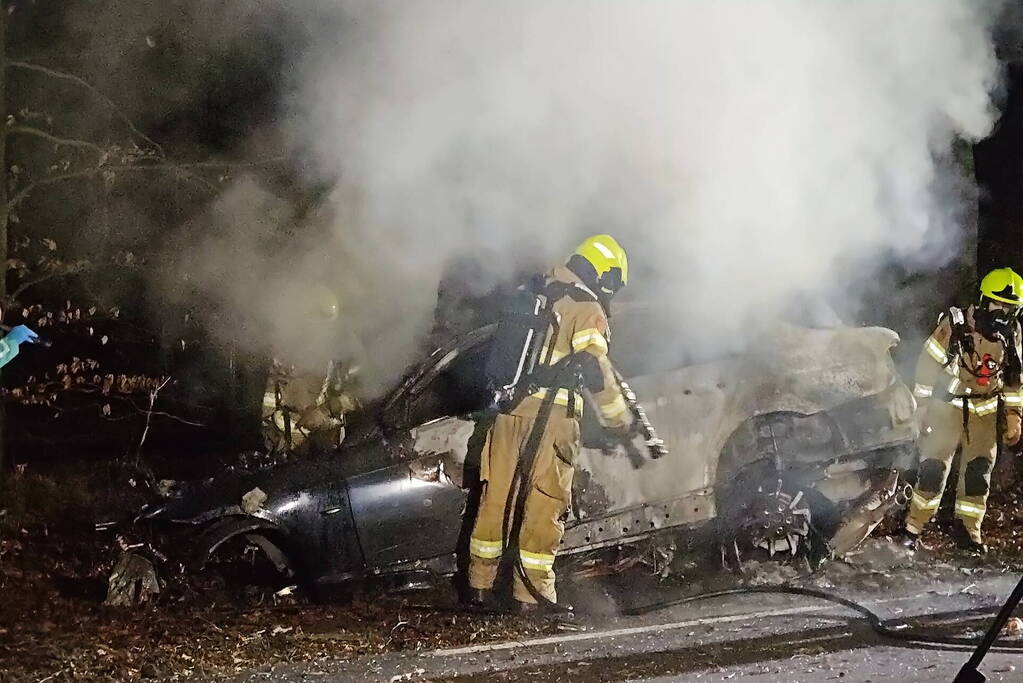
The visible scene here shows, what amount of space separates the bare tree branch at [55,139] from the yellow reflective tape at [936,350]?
5.17 m

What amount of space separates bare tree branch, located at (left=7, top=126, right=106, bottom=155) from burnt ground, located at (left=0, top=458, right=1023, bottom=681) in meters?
1.85

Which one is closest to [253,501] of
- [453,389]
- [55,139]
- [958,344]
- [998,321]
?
[453,389]

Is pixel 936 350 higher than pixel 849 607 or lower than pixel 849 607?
higher

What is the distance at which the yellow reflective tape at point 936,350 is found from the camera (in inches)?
198

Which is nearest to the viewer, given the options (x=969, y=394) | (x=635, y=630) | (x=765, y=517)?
(x=635, y=630)

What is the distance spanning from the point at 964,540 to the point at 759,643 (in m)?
1.80

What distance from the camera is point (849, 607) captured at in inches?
180

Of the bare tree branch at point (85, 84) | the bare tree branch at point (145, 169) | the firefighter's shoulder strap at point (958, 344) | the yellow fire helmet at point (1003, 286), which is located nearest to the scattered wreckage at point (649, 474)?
the firefighter's shoulder strap at point (958, 344)

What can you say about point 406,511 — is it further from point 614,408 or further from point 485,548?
point 614,408

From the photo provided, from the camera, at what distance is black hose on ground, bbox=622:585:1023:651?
4285 mm

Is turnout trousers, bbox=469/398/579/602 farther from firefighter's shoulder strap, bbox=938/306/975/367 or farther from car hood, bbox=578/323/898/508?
firefighter's shoulder strap, bbox=938/306/975/367

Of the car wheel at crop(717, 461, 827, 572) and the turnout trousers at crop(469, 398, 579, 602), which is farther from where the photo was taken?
the car wheel at crop(717, 461, 827, 572)

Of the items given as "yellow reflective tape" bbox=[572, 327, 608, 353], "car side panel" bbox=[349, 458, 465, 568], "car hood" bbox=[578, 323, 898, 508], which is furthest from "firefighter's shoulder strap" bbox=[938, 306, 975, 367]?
"car side panel" bbox=[349, 458, 465, 568]

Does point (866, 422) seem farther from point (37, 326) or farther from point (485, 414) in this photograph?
point (37, 326)
